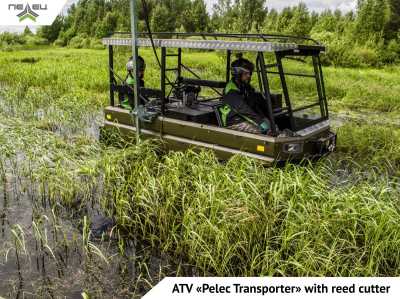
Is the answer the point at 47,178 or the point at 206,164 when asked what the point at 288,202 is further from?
the point at 47,178

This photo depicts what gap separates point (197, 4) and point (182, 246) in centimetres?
5318

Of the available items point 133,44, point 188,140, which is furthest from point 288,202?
point 133,44

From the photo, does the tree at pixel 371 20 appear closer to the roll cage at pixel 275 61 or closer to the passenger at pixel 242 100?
the roll cage at pixel 275 61

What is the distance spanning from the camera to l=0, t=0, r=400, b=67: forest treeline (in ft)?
82.6

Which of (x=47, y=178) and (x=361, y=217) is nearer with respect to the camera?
(x=361, y=217)

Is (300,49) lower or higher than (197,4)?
lower

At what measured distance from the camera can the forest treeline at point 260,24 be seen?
2517 cm

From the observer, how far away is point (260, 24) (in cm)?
4466

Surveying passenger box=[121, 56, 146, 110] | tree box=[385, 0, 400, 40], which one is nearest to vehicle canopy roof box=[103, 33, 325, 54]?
passenger box=[121, 56, 146, 110]

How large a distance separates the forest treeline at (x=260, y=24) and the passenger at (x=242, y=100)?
19.7m

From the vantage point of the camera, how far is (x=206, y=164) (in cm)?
523

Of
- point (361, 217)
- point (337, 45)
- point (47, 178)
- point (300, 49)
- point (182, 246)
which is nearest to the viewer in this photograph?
point (361, 217)

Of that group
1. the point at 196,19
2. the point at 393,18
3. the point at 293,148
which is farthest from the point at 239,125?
the point at 196,19

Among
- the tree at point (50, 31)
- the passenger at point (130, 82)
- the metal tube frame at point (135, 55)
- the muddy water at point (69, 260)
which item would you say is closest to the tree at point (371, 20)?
the passenger at point (130, 82)
